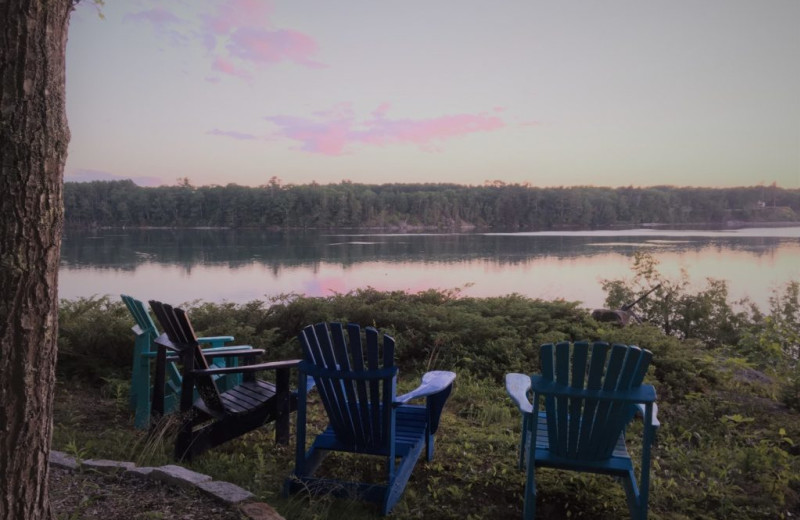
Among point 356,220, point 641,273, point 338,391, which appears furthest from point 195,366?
point 356,220

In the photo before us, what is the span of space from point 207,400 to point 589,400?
7.04 feet

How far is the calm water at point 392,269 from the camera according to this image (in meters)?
20.9

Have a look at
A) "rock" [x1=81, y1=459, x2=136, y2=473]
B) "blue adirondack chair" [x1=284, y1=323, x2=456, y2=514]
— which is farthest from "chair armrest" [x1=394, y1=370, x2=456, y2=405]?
"rock" [x1=81, y1=459, x2=136, y2=473]

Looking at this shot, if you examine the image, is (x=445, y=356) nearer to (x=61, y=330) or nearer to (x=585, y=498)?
(x=585, y=498)

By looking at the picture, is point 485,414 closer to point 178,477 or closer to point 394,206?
point 178,477

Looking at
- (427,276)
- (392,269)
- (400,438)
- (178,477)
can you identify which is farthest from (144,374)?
(392,269)

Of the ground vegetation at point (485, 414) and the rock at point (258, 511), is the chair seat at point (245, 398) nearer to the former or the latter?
the ground vegetation at point (485, 414)

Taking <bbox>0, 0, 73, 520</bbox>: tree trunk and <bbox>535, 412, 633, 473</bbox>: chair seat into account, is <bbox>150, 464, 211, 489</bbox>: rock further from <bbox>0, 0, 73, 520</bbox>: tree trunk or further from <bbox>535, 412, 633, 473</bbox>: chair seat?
<bbox>535, 412, 633, 473</bbox>: chair seat

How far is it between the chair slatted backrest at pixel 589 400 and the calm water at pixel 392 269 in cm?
Result: 971

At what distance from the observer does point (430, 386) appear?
309 cm

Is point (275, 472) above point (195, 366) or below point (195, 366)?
below

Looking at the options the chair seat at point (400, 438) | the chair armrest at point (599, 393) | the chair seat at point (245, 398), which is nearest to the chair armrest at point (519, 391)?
the chair armrest at point (599, 393)

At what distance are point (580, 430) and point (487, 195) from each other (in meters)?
61.9

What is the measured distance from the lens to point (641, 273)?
11.1m
